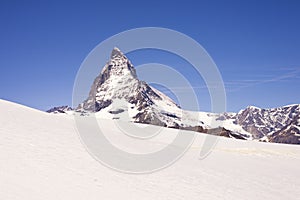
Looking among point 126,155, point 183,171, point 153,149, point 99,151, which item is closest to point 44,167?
point 99,151

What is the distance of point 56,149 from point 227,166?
33.5 ft

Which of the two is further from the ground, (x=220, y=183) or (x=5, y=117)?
(x=5, y=117)

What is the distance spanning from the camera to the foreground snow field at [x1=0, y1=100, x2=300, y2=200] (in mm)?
9492

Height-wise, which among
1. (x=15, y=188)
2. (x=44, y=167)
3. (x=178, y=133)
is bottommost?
(x=15, y=188)

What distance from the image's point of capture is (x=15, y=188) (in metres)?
8.56

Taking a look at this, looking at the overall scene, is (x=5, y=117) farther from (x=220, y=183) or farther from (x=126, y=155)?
(x=220, y=183)

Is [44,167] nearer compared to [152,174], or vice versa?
[44,167]

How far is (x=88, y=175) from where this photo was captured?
11.2 meters

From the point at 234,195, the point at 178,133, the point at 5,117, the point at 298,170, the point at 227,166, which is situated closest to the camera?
the point at 234,195

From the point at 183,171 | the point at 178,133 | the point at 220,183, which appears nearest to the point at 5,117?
the point at 183,171

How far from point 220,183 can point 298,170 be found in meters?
9.80

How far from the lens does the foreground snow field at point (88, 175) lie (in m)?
9.49

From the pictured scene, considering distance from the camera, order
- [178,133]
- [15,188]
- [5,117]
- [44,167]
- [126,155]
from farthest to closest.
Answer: [178,133] → [5,117] → [126,155] → [44,167] → [15,188]

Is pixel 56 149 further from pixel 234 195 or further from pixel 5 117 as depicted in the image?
pixel 234 195
